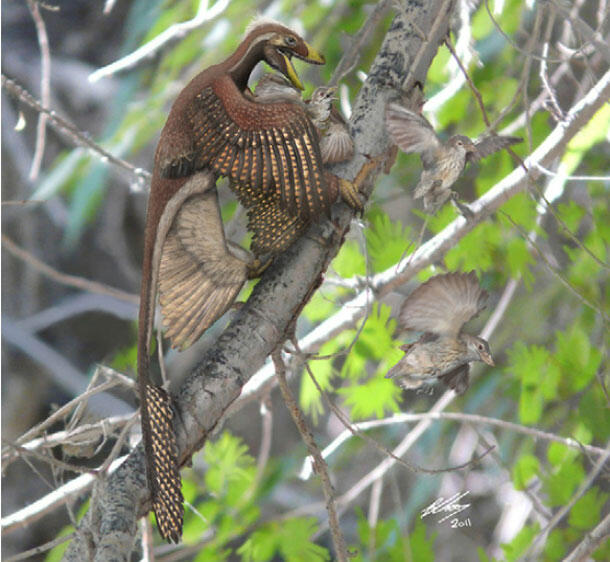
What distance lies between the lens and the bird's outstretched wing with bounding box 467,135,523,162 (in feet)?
2.05

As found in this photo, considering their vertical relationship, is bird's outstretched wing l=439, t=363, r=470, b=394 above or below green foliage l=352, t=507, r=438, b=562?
above

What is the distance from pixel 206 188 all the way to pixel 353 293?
0.63 m

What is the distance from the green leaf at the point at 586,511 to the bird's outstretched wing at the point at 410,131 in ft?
1.78

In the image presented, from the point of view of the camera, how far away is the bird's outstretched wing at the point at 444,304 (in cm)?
60

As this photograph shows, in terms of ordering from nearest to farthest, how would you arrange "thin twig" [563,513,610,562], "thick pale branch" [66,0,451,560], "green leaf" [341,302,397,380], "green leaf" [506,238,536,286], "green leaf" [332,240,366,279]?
"thick pale branch" [66,0,451,560], "thin twig" [563,513,610,562], "green leaf" [341,302,397,380], "green leaf" [332,240,366,279], "green leaf" [506,238,536,286]

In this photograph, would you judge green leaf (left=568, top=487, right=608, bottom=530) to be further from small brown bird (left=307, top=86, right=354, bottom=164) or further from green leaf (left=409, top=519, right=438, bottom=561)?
small brown bird (left=307, top=86, right=354, bottom=164)

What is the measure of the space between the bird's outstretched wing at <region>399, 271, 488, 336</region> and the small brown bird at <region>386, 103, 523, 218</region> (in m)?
0.07

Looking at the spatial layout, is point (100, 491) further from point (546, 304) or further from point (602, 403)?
point (546, 304)

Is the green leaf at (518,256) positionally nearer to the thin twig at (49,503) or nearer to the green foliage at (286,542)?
the green foliage at (286,542)

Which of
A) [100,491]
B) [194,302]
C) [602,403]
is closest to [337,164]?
[194,302]

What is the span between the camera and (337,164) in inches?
26.1

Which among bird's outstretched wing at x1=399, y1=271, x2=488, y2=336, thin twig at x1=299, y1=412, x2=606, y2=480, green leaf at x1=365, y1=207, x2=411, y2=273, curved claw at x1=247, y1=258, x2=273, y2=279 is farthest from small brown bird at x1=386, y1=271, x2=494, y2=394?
green leaf at x1=365, y1=207, x2=411, y2=273

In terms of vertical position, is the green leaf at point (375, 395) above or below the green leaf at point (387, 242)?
below
